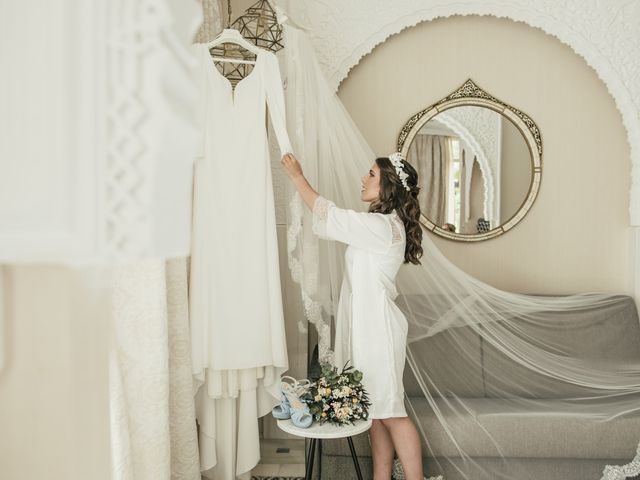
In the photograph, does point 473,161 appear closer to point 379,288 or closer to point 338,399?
point 379,288

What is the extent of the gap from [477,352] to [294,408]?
1060mm

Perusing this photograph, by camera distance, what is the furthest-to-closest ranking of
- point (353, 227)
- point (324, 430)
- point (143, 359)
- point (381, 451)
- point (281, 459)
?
point (281, 459) < point (381, 451) < point (353, 227) < point (324, 430) < point (143, 359)

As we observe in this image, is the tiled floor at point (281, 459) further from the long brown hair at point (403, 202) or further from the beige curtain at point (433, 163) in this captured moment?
the beige curtain at point (433, 163)

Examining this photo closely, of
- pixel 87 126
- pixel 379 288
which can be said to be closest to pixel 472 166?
pixel 379 288

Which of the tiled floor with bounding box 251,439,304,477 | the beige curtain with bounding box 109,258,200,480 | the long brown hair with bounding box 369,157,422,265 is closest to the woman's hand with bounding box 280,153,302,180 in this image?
the long brown hair with bounding box 369,157,422,265

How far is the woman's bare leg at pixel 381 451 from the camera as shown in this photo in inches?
95.7

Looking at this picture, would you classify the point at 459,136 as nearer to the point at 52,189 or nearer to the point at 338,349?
the point at 338,349

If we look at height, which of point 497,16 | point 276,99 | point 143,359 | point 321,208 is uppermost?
point 497,16

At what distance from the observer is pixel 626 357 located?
119 inches

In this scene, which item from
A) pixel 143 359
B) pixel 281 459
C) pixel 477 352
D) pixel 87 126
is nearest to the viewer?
pixel 87 126

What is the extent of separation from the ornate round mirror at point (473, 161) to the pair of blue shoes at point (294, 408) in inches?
59.1

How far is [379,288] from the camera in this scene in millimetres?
2383

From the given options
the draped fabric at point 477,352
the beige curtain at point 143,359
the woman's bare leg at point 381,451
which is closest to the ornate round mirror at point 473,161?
the draped fabric at point 477,352

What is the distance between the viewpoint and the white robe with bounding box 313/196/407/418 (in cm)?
231
